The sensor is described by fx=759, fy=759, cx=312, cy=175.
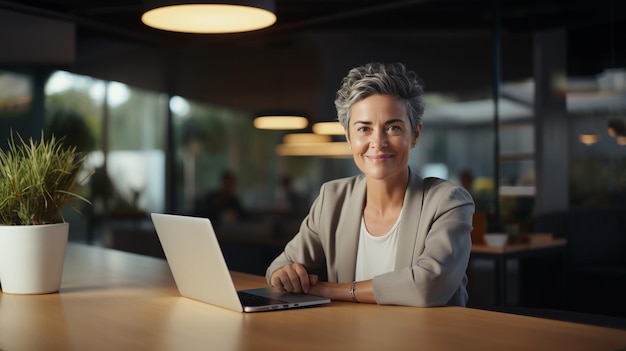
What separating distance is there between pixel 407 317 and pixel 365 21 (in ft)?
16.7

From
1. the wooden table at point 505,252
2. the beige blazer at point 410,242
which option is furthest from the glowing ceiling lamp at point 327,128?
the beige blazer at point 410,242

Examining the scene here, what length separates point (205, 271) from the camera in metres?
2.00

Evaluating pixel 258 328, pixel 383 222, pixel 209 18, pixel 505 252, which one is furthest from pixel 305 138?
pixel 258 328

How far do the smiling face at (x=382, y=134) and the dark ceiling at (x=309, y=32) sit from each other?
336 cm

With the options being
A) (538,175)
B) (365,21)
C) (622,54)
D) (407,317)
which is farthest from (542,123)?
(407,317)

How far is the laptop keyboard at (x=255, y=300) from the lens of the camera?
199cm

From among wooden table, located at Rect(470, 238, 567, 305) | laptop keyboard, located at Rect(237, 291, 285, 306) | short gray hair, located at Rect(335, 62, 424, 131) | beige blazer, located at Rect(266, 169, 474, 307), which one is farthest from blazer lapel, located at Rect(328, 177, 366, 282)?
wooden table, located at Rect(470, 238, 567, 305)

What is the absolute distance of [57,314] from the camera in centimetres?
196

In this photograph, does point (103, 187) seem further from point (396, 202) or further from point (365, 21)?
point (396, 202)

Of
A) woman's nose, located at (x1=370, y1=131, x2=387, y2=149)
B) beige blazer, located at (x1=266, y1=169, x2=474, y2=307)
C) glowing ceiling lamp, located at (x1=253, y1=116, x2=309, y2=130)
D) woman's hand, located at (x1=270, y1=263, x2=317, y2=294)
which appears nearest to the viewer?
beige blazer, located at (x1=266, y1=169, x2=474, y2=307)

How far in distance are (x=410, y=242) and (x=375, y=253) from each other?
0.19 meters

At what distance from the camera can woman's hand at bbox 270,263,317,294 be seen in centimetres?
221

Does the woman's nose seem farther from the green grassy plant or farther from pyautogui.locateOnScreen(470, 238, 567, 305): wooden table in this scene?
pyautogui.locateOnScreen(470, 238, 567, 305): wooden table

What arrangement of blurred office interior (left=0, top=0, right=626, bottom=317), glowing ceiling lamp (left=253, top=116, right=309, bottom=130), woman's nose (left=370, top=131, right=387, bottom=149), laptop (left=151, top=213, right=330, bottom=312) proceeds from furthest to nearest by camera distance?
glowing ceiling lamp (left=253, top=116, right=309, bottom=130)
blurred office interior (left=0, top=0, right=626, bottom=317)
woman's nose (left=370, top=131, right=387, bottom=149)
laptop (left=151, top=213, right=330, bottom=312)
